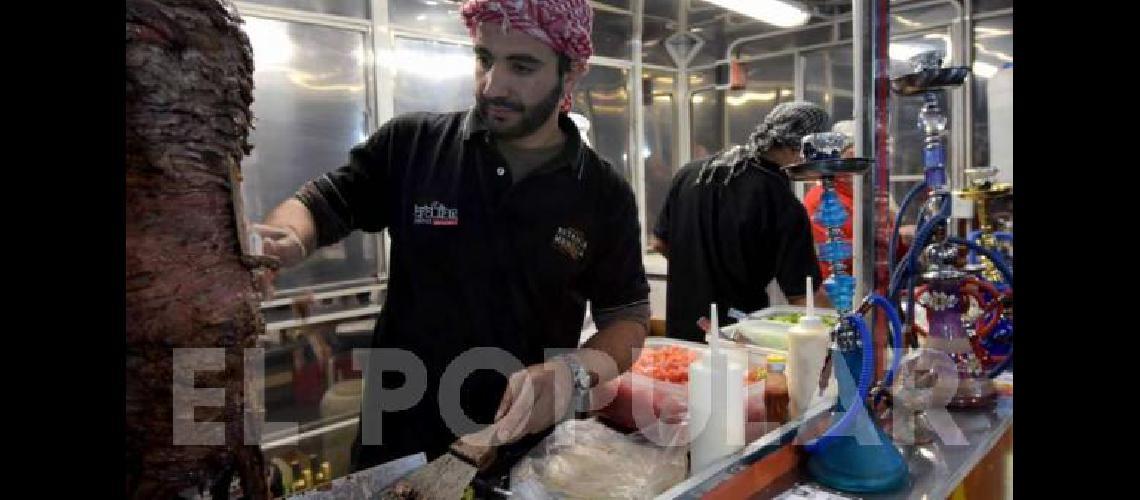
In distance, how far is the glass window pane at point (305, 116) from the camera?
111 inches

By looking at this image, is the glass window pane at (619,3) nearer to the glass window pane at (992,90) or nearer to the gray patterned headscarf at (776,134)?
the gray patterned headscarf at (776,134)

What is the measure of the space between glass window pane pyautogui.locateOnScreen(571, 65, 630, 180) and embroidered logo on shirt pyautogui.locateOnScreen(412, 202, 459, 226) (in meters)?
2.25

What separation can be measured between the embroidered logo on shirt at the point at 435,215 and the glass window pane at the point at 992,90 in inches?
173

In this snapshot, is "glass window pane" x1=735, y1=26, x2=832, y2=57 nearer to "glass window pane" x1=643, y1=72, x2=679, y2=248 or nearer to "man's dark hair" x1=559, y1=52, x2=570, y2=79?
"glass window pane" x1=643, y1=72, x2=679, y2=248

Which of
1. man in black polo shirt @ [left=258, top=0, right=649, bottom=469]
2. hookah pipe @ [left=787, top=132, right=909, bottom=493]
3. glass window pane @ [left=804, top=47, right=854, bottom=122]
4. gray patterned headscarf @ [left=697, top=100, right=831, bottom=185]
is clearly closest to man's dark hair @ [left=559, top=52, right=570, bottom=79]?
man in black polo shirt @ [left=258, top=0, right=649, bottom=469]

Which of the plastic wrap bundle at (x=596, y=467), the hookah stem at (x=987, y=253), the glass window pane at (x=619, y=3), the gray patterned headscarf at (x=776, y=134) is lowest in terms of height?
the plastic wrap bundle at (x=596, y=467)

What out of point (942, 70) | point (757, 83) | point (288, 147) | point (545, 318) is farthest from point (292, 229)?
point (757, 83)

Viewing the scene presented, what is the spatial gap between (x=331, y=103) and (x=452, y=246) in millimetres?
1824

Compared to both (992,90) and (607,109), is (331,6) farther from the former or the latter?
(992,90)

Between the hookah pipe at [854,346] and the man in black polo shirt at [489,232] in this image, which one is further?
the man in black polo shirt at [489,232]

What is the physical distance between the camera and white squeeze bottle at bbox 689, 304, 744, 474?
1090 mm

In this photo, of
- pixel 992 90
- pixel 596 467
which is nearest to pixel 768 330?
pixel 596 467

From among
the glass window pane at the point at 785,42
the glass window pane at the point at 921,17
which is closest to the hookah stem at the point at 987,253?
the glass window pane at the point at 785,42

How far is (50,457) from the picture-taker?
37 cm
